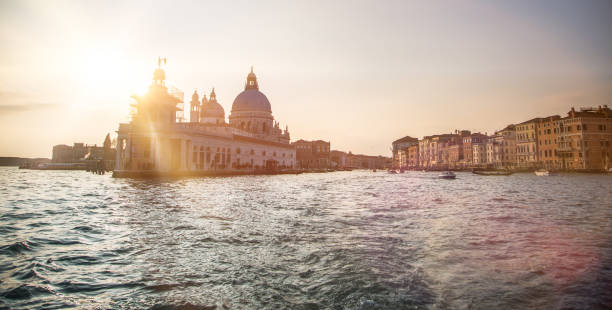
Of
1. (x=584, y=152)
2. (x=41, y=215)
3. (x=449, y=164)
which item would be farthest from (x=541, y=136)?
(x=41, y=215)

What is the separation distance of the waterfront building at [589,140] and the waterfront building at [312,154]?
73.1 meters

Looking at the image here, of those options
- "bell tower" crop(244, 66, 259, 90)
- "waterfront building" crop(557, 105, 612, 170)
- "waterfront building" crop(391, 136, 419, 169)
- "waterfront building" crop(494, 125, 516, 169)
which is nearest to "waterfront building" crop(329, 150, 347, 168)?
"waterfront building" crop(391, 136, 419, 169)

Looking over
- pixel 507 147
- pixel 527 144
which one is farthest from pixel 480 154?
pixel 527 144

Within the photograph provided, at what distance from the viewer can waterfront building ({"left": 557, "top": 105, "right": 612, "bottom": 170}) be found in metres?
63.2

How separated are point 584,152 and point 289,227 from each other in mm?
74542

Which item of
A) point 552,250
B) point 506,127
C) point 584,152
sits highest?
point 506,127

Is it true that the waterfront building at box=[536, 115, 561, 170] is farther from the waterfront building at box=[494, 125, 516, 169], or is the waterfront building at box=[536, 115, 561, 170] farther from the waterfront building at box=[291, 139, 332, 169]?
the waterfront building at box=[291, 139, 332, 169]

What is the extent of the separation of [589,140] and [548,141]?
7.85m

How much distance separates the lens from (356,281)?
181 inches

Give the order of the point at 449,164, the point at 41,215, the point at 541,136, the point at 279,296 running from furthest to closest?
1. the point at 449,164
2. the point at 541,136
3. the point at 41,215
4. the point at 279,296

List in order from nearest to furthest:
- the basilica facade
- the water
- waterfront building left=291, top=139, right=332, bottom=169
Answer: the water → the basilica facade → waterfront building left=291, top=139, right=332, bottom=169

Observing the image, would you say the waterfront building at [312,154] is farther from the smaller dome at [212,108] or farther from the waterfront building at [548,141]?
the waterfront building at [548,141]

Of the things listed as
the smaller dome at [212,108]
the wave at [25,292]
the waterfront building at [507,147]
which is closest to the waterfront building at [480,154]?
the waterfront building at [507,147]

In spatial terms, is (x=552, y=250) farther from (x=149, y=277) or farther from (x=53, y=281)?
(x=53, y=281)
